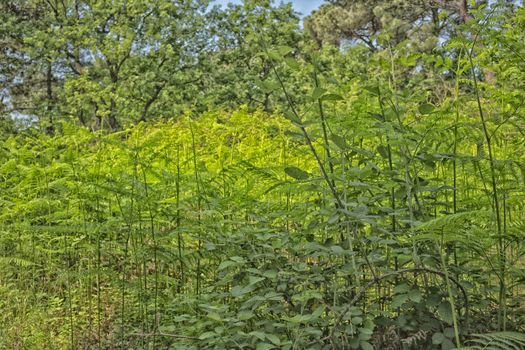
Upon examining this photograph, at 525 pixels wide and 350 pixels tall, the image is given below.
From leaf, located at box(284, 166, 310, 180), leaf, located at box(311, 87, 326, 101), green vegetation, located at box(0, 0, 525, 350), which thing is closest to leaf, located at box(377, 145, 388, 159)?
green vegetation, located at box(0, 0, 525, 350)

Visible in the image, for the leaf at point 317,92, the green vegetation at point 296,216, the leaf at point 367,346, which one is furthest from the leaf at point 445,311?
the leaf at point 317,92

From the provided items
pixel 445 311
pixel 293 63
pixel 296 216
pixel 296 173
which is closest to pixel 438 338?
pixel 445 311

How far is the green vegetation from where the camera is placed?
1596 millimetres

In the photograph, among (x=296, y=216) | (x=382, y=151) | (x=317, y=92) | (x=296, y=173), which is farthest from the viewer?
(x=296, y=216)

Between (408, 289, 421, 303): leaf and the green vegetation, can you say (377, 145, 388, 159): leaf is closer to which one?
the green vegetation

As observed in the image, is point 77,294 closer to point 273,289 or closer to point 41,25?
point 273,289

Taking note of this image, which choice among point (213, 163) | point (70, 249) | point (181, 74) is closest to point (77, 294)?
point (70, 249)

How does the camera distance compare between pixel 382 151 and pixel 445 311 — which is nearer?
pixel 445 311

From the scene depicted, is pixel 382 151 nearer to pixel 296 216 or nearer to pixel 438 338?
pixel 296 216

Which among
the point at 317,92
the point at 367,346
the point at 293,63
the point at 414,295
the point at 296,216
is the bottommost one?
the point at 367,346

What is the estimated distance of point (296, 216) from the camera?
203 cm

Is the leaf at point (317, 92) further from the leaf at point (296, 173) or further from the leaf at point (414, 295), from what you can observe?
the leaf at point (414, 295)

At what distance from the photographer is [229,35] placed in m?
14.7

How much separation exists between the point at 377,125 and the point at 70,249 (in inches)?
85.1
